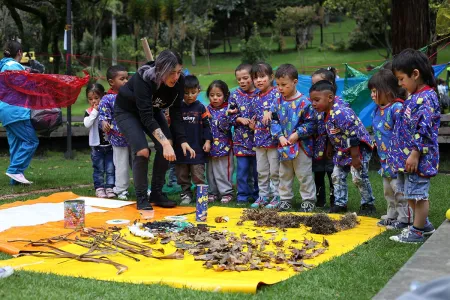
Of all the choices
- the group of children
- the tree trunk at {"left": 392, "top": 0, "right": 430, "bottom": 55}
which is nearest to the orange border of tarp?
the group of children

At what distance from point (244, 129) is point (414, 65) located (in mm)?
2866

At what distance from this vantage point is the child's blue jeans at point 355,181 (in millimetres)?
6418

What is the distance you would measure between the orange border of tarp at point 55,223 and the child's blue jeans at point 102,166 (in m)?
0.47

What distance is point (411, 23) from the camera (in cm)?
1091

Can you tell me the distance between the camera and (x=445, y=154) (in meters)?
11.4

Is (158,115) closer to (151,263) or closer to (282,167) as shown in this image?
(282,167)

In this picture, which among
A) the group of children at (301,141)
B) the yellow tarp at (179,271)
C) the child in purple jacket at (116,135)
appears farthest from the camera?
the child in purple jacket at (116,135)

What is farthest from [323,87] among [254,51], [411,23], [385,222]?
[254,51]

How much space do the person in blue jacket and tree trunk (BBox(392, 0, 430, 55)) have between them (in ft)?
20.5

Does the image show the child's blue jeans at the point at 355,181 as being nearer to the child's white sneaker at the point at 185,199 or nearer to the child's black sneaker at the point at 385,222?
the child's black sneaker at the point at 385,222

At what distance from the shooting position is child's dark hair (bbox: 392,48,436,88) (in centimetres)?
489

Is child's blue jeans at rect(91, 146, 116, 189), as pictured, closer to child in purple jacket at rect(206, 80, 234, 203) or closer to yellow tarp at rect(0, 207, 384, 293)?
child in purple jacket at rect(206, 80, 234, 203)

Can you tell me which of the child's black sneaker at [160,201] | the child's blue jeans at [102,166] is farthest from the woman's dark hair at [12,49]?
the child's black sneaker at [160,201]

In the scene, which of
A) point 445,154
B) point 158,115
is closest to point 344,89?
point 445,154
